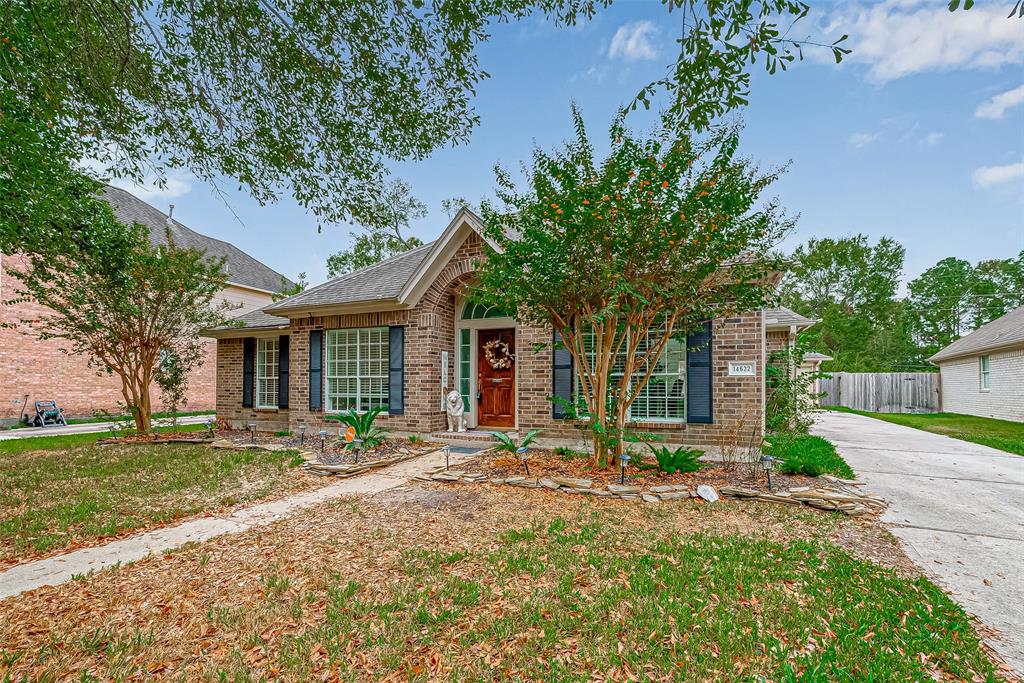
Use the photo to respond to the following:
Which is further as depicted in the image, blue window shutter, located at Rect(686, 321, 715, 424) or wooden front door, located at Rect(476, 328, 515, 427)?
wooden front door, located at Rect(476, 328, 515, 427)

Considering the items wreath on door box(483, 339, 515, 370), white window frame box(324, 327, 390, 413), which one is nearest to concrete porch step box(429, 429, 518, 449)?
wreath on door box(483, 339, 515, 370)

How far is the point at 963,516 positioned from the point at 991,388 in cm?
1645

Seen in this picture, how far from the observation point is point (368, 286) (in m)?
10.9

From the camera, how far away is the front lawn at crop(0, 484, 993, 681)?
2.53 metres

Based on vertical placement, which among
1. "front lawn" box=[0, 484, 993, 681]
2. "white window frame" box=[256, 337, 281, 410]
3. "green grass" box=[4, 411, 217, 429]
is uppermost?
"white window frame" box=[256, 337, 281, 410]

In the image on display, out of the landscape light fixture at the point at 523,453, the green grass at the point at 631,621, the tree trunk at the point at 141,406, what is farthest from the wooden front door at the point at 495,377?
the tree trunk at the point at 141,406

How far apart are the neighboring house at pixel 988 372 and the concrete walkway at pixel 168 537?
63.1 ft

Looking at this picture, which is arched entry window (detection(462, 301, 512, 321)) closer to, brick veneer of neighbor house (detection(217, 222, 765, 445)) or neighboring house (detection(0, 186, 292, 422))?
brick veneer of neighbor house (detection(217, 222, 765, 445))

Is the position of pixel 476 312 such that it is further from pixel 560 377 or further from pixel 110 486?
pixel 110 486

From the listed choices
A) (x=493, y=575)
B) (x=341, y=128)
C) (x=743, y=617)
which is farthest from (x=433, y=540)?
(x=341, y=128)

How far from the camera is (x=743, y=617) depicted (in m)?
2.98

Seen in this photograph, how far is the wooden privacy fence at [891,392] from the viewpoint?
2088 cm

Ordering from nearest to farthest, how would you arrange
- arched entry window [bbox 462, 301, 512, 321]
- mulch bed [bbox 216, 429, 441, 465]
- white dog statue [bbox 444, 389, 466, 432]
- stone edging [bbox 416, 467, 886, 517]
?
1. stone edging [bbox 416, 467, 886, 517]
2. mulch bed [bbox 216, 429, 441, 465]
3. white dog statue [bbox 444, 389, 466, 432]
4. arched entry window [bbox 462, 301, 512, 321]

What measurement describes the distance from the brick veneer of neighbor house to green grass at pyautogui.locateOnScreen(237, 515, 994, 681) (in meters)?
3.94
